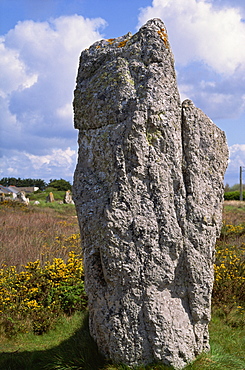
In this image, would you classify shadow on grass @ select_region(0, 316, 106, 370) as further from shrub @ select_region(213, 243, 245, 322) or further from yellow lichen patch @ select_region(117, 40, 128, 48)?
yellow lichen patch @ select_region(117, 40, 128, 48)

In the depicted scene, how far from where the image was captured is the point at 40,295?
638cm

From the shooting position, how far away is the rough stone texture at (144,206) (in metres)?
3.62

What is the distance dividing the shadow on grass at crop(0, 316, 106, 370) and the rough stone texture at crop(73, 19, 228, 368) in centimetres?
16

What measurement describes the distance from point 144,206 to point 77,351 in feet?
6.68

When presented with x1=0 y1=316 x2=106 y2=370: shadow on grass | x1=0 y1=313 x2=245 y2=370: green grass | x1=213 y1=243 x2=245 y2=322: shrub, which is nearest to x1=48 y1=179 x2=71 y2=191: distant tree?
x1=213 y1=243 x2=245 y2=322: shrub

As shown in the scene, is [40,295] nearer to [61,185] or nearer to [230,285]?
[230,285]

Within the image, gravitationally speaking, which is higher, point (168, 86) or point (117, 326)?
point (168, 86)

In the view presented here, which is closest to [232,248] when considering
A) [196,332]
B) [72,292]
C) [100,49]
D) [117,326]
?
[72,292]

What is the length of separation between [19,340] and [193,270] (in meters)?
3.32

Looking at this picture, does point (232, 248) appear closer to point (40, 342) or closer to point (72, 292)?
point (72, 292)

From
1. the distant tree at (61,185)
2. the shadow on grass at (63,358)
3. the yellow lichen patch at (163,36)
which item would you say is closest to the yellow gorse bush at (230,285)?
the shadow on grass at (63,358)

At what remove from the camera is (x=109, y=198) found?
3.70 metres

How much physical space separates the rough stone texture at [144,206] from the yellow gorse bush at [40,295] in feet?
7.16

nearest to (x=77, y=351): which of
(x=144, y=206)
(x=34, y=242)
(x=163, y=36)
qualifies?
(x=144, y=206)
